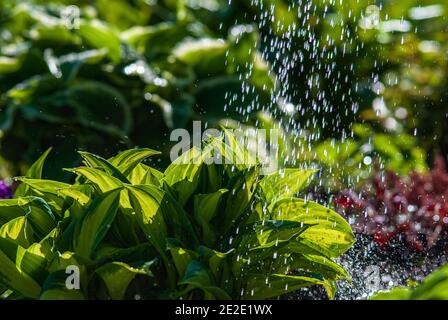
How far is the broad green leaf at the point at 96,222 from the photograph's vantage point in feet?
5.73

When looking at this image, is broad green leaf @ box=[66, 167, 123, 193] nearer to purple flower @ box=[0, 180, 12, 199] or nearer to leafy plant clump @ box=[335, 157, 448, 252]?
leafy plant clump @ box=[335, 157, 448, 252]

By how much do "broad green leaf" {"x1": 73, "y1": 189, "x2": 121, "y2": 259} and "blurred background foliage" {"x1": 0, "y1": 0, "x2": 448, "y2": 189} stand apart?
2501 mm

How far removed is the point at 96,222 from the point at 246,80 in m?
3.11

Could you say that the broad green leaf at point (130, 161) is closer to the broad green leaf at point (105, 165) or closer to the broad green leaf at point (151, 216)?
the broad green leaf at point (105, 165)

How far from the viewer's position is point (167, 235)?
1861mm

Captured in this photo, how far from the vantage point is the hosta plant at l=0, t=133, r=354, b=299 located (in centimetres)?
175

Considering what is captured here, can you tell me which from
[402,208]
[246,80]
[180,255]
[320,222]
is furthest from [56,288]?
[246,80]

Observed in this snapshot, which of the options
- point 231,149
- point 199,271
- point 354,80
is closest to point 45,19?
point 354,80

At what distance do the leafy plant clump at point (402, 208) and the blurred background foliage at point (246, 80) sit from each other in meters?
1.10

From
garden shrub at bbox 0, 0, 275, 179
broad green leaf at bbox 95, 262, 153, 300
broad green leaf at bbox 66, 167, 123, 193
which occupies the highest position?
garden shrub at bbox 0, 0, 275, 179

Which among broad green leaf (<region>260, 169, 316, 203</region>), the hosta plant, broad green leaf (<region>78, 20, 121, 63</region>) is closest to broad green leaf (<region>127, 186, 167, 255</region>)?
the hosta plant

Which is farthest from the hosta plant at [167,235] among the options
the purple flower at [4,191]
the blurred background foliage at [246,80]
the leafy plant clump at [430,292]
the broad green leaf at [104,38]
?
the broad green leaf at [104,38]

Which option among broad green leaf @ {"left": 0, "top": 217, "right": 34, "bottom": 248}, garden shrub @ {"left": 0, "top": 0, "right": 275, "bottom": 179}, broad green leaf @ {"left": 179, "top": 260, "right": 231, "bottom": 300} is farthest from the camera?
garden shrub @ {"left": 0, "top": 0, "right": 275, "bottom": 179}

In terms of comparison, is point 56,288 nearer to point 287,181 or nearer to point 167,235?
point 167,235
